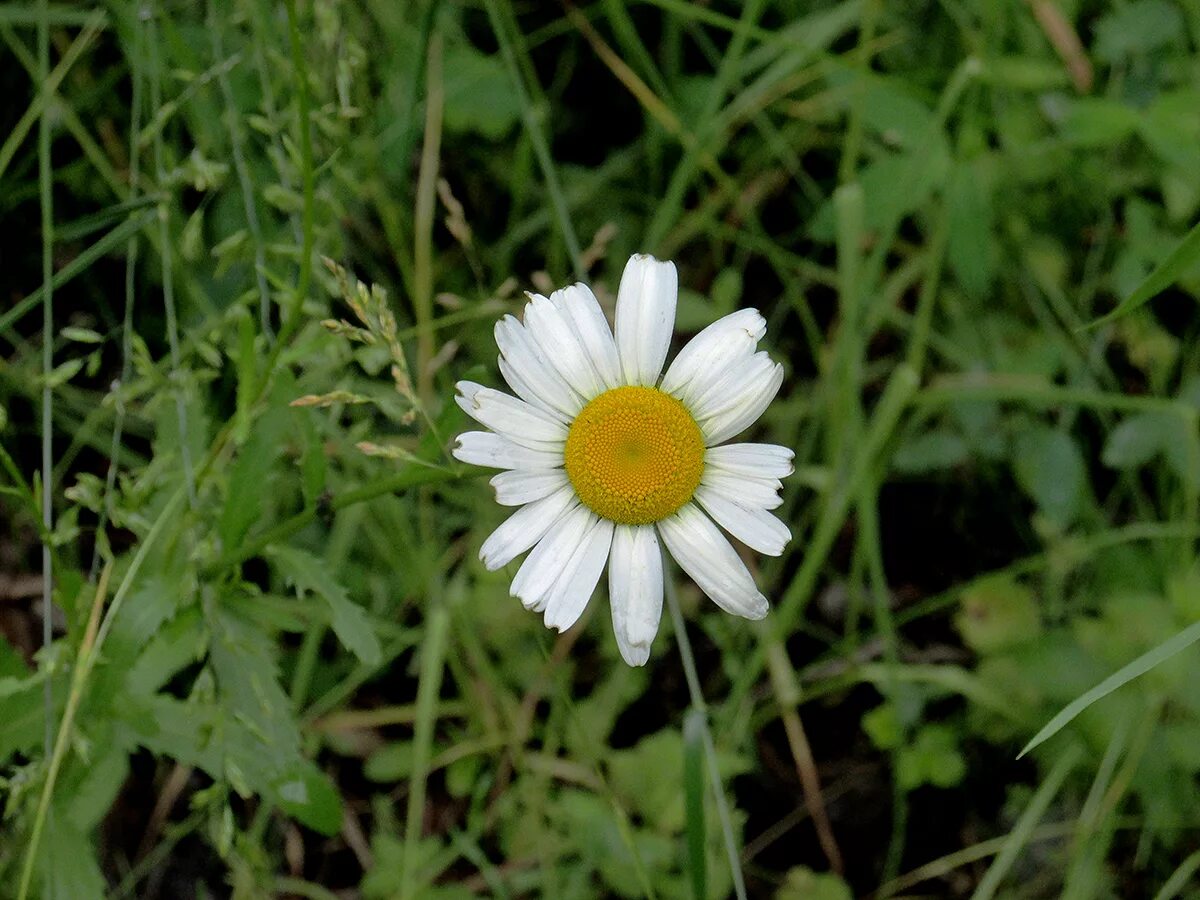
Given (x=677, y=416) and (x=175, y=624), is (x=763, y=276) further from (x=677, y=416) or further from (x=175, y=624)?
(x=175, y=624)

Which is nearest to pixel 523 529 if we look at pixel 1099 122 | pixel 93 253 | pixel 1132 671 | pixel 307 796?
pixel 307 796

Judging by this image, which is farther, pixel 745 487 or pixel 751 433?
pixel 751 433

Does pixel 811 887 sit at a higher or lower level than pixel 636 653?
lower

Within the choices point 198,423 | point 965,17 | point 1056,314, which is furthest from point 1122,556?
point 198,423

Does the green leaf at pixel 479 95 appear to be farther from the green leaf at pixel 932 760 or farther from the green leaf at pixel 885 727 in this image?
the green leaf at pixel 932 760

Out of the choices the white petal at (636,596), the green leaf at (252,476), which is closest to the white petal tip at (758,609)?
the white petal at (636,596)

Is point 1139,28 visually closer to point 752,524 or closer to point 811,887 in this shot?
point 752,524

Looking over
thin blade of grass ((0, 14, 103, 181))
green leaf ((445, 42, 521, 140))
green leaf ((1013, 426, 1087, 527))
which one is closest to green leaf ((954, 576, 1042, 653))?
green leaf ((1013, 426, 1087, 527))
